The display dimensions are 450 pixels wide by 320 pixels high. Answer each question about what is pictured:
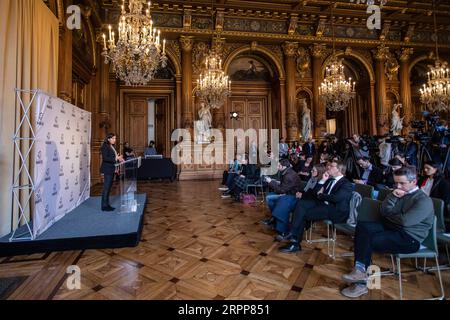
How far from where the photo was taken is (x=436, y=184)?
3.04 m

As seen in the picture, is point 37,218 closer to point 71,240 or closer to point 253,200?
point 71,240

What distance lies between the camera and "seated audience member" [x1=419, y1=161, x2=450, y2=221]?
2912mm

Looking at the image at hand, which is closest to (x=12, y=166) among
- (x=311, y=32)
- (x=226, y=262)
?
(x=226, y=262)

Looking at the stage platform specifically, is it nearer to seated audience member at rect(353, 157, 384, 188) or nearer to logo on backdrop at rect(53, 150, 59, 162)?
logo on backdrop at rect(53, 150, 59, 162)

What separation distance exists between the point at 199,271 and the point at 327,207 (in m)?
1.68

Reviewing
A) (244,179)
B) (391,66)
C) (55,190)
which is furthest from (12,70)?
(391,66)

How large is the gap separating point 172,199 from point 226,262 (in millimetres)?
3682

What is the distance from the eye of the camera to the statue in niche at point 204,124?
9945 mm

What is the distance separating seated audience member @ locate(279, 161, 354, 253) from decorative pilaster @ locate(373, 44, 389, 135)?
A: 9872mm

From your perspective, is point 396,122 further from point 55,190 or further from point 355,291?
point 55,190

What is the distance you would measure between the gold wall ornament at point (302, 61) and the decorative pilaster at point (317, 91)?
26 centimetres

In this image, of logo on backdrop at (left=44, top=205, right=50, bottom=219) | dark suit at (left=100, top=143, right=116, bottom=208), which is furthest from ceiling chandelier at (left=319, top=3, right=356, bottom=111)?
logo on backdrop at (left=44, top=205, right=50, bottom=219)

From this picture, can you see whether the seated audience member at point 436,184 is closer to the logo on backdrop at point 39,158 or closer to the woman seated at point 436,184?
the woman seated at point 436,184

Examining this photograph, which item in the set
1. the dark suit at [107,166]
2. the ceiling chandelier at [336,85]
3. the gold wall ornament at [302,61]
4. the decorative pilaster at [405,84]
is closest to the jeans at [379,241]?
the dark suit at [107,166]
